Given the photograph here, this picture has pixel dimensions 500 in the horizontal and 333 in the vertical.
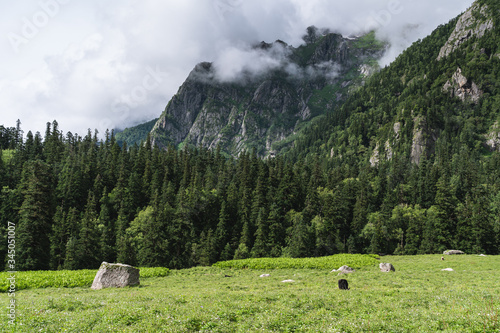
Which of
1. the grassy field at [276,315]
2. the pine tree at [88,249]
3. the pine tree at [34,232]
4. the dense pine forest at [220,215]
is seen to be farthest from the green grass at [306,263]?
the pine tree at [34,232]

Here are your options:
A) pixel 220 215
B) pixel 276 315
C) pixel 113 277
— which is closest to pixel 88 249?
pixel 220 215

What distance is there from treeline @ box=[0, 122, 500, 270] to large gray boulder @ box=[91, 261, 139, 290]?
35617 millimetres

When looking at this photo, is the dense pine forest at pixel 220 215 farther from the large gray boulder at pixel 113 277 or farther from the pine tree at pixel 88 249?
the large gray boulder at pixel 113 277

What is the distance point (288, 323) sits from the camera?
48.4 ft

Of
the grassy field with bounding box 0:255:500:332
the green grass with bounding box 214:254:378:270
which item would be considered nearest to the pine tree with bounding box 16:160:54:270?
the green grass with bounding box 214:254:378:270

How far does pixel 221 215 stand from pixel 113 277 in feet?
177

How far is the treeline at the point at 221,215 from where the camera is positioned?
233 feet

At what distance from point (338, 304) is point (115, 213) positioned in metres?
97.6

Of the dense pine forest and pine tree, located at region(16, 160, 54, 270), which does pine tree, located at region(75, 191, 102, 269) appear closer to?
the dense pine forest

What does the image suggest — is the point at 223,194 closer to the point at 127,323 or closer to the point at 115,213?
the point at 115,213

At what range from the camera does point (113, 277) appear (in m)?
34.5

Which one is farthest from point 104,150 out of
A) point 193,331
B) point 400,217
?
point 193,331

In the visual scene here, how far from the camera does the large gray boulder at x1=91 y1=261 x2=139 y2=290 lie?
111ft

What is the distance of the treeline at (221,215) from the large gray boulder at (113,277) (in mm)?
35617
